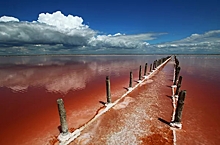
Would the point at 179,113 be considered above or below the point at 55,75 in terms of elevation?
above

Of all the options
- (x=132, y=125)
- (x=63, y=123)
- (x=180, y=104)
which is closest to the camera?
(x=63, y=123)

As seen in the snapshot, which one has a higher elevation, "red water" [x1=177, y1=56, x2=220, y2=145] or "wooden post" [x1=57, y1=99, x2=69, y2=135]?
"wooden post" [x1=57, y1=99, x2=69, y2=135]

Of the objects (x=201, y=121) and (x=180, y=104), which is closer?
(x=180, y=104)

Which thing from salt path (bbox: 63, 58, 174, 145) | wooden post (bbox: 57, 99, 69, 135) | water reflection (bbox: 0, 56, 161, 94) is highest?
wooden post (bbox: 57, 99, 69, 135)

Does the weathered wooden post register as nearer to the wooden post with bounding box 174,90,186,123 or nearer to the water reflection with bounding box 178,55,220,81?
the wooden post with bounding box 174,90,186,123

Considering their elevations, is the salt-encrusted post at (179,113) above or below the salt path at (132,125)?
above

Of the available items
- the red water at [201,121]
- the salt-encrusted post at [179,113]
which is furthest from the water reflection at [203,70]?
the salt-encrusted post at [179,113]

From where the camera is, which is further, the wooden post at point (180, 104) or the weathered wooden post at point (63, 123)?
the wooden post at point (180, 104)

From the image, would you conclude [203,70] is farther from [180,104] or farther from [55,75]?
[55,75]

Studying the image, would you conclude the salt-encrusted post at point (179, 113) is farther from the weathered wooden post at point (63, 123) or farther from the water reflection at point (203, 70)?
the water reflection at point (203, 70)

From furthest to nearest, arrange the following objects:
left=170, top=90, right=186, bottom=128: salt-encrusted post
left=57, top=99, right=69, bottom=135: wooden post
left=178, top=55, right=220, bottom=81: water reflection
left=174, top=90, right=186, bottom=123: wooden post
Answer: left=178, top=55, right=220, bottom=81: water reflection
left=170, top=90, right=186, bottom=128: salt-encrusted post
left=174, top=90, right=186, bottom=123: wooden post
left=57, top=99, right=69, bottom=135: wooden post

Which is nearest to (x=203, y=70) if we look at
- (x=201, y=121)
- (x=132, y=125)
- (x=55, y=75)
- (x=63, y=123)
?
(x=201, y=121)

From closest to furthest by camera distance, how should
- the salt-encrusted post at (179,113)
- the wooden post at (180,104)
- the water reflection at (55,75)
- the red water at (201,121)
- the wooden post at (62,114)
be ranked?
1. the wooden post at (62,114)
2. the red water at (201,121)
3. the wooden post at (180,104)
4. the salt-encrusted post at (179,113)
5. the water reflection at (55,75)

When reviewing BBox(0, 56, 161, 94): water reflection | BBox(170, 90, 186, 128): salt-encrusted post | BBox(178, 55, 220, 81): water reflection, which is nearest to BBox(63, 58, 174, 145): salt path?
BBox(170, 90, 186, 128): salt-encrusted post
